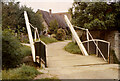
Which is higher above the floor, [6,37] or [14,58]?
[6,37]

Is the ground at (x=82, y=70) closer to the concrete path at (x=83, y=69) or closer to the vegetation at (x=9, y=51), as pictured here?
the concrete path at (x=83, y=69)

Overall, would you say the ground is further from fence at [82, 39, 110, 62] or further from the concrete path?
fence at [82, 39, 110, 62]

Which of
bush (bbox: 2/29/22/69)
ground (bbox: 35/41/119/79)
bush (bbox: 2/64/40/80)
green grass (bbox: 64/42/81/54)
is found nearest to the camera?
bush (bbox: 2/64/40/80)

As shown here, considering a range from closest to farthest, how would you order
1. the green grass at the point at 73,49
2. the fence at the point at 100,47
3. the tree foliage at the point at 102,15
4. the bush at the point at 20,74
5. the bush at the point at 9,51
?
the bush at the point at 20,74
the bush at the point at 9,51
the fence at the point at 100,47
the tree foliage at the point at 102,15
the green grass at the point at 73,49

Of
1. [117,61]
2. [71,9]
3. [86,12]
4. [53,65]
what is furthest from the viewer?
[71,9]

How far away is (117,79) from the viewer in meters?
2.55

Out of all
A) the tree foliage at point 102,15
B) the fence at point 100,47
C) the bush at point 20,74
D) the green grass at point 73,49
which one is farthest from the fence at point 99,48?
the bush at point 20,74

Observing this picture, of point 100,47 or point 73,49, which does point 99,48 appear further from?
point 73,49

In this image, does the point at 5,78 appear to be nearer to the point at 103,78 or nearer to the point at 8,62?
the point at 8,62

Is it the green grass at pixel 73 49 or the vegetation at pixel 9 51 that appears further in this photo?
the green grass at pixel 73 49

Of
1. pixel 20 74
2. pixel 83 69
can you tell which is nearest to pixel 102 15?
pixel 83 69

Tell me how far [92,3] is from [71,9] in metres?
2.03

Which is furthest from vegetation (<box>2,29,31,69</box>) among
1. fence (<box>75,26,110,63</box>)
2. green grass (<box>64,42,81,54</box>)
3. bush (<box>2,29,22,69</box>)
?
fence (<box>75,26,110,63</box>)

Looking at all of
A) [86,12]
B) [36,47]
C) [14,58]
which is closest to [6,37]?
[14,58]
